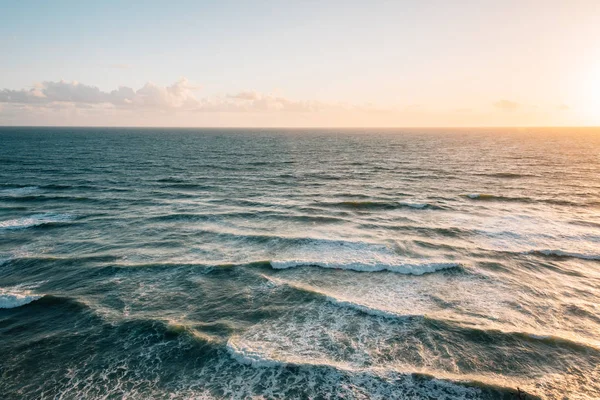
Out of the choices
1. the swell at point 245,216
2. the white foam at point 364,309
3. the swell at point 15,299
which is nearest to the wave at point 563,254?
the white foam at point 364,309

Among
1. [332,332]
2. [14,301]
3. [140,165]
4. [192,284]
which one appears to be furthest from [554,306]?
[140,165]

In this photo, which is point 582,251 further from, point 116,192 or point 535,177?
point 116,192

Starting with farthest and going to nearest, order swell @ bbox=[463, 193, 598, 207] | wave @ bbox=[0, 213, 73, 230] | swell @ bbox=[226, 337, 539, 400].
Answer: swell @ bbox=[463, 193, 598, 207] → wave @ bbox=[0, 213, 73, 230] → swell @ bbox=[226, 337, 539, 400]

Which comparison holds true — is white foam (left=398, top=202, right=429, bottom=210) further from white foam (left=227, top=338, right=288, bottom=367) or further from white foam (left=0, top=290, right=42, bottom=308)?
white foam (left=0, top=290, right=42, bottom=308)

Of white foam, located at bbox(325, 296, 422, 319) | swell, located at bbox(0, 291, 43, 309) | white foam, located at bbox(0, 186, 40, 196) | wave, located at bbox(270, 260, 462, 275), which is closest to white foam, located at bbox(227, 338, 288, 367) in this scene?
white foam, located at bbox(325, 296, 422, 319)

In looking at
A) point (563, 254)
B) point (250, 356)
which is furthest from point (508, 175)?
point (250, 356)

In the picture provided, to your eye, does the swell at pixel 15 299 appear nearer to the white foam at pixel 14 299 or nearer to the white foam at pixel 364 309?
the white foam at pixel 14 299
